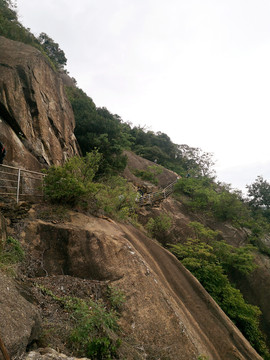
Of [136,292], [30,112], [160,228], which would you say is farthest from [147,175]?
[136,292]

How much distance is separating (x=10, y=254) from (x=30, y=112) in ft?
28.3

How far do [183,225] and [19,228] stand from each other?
49.4ft

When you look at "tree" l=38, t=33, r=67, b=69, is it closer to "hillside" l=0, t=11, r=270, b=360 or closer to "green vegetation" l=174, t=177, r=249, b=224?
"hillside" l=0, t=11, r=270, b=360

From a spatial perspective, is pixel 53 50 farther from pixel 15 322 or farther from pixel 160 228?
pixel 15 322

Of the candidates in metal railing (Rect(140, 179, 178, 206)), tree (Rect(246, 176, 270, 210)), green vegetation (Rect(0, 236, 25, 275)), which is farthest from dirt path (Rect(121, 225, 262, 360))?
tree (Rect(246, 176, 270, 210))

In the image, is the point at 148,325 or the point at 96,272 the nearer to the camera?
the point at 148,325

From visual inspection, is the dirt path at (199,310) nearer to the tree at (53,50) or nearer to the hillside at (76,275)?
the hillside at (76,275)

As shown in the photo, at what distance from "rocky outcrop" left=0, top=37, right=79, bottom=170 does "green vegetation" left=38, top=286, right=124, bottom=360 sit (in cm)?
577

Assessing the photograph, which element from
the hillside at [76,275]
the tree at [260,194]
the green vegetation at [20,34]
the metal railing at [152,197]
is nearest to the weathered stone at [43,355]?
the hillside at [76,275]

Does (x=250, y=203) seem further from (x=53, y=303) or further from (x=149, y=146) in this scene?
(x=53, y=303)

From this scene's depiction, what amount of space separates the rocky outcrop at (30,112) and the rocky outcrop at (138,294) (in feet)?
12.7

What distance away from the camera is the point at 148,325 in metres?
4.77

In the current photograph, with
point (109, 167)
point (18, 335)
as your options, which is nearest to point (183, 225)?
point (109, 167)

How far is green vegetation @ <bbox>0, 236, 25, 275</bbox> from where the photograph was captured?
4117 mm
